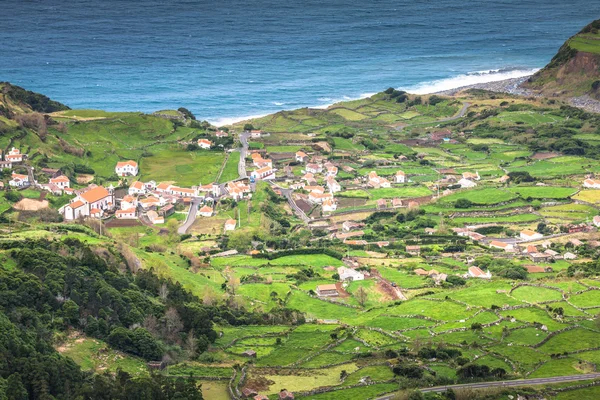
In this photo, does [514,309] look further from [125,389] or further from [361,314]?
[125,389]

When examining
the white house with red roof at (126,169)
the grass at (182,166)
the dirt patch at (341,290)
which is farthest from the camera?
the white house with red roof at (126,169)

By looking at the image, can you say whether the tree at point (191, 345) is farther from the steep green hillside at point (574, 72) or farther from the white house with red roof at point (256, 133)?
the steep green hillside at point (574, 72)

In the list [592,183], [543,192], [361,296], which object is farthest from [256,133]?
[361,296]

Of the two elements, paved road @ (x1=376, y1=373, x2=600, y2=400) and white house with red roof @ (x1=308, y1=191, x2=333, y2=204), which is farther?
white house with red roof @ (x1=308, y1=191, x2=333, y2=204)

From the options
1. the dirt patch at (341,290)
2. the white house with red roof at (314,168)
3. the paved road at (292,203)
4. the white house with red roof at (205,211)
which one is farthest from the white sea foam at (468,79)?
the dirt patch at (341,290)

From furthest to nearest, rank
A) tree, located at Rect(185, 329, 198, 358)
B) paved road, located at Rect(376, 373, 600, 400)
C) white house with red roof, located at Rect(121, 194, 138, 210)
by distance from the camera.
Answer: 1. white house with red roof, located at Rect(121, 194, 138, 210)
2. tree, located at Rect(185, 329, 198, 358)
3. paved road, located at Rect(376, 373, 600, 400)

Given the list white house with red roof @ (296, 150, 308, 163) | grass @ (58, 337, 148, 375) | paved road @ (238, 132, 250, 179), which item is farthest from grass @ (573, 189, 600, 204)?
grass @ (58, 337, 148, 375)

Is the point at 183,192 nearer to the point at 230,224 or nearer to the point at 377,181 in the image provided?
the point at 230,224

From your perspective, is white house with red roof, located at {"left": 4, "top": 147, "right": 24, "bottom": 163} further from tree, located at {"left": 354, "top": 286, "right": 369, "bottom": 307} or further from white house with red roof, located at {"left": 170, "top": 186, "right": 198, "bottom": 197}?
tree, located at {"left": 354, "top": 286, "right": 369, "bottom": 307}
